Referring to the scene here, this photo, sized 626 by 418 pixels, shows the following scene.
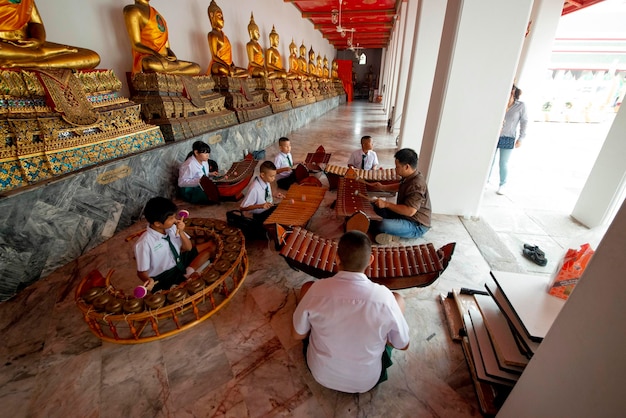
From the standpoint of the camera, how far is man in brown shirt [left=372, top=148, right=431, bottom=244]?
3.08 metres

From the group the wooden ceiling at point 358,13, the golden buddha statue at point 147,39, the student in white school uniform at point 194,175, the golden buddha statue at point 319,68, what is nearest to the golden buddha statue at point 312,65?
the golden buddha statue at point 319,68

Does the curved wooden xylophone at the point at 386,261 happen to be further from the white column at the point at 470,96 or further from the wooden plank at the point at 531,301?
the white column at the point at 470,96

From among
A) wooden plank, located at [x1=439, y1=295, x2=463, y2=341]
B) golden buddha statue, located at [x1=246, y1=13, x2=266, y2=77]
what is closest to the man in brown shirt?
wooden plank, located at [x1=439, y1=295, x2=463, y2=341]

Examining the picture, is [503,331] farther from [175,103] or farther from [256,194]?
[175,103]

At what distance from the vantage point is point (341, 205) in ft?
11.5

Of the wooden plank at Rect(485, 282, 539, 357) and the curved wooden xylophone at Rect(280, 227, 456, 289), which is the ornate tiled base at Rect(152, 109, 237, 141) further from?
the wooden plank at Rect(485, 282, 539, 357)

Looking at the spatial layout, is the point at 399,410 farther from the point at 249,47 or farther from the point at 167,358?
the point at 249,47

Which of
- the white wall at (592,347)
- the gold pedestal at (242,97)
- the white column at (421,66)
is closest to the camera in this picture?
the white wall at (592,347)

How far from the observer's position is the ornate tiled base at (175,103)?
4.74 metres

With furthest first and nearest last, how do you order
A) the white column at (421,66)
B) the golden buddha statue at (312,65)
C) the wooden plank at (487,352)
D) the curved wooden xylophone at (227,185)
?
Result: the golden buddha statue at (312,65) → the white column at (421,66) → the curved wooden xylophone at (227,185) → the wooden plank at (487,352)

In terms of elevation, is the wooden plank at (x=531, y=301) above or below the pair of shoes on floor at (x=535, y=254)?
above

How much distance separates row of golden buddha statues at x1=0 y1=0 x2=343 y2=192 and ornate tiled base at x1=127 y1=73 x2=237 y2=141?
17mm

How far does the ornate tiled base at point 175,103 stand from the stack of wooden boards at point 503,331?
5223 millimetres

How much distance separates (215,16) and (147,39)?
2.41 metres
